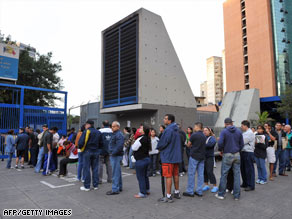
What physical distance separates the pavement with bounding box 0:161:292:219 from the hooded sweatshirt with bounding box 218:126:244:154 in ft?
3.86

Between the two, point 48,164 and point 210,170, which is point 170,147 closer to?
point 210,170

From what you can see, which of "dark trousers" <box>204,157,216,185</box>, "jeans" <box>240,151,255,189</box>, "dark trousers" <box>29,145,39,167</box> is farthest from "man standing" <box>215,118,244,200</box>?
"dark trousers" <box>29,145,39,167</box>

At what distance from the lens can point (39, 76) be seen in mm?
20281

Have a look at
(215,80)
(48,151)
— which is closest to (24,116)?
(48,151)

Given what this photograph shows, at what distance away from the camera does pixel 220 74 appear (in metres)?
99.1

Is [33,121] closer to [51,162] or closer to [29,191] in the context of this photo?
[51,162]

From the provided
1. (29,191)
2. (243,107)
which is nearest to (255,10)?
(243,107)

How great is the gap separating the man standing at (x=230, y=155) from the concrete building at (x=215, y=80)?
3862 inches

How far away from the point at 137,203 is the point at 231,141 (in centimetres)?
265

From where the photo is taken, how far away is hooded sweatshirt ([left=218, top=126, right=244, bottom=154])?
16.3ft

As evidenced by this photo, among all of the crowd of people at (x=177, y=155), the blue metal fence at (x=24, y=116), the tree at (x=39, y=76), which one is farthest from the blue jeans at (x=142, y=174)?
the tree at (x=39, y=76)

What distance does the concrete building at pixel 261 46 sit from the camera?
44125mm

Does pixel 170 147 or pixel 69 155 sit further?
pixel 69 155

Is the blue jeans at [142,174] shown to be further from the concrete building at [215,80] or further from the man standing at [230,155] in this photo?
the concrete building at [215,80]
